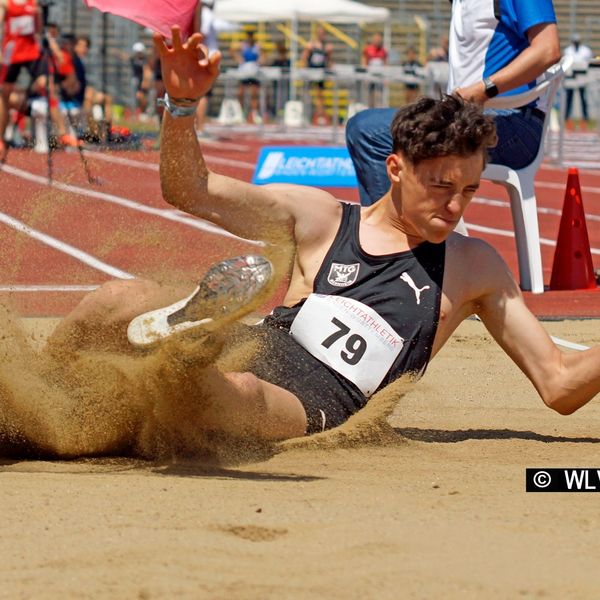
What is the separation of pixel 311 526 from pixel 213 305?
2.44 ft

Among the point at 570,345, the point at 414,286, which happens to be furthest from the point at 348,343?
the point at 570,345

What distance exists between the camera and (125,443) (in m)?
3.95

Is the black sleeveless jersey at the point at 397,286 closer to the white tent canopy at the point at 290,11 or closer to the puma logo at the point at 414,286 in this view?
the puma logo at the point at 414,286

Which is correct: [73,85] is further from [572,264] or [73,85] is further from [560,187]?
[572,264]

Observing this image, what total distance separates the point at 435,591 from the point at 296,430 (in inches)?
59.7

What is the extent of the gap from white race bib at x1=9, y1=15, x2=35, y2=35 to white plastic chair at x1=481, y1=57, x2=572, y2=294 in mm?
8143

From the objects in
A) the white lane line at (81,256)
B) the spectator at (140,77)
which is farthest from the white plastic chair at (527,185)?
the spectator at (140,77)

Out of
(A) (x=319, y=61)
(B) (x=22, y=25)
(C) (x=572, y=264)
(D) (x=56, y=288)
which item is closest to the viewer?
(D) (x=56, y=288)

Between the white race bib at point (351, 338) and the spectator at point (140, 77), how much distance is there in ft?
73.0

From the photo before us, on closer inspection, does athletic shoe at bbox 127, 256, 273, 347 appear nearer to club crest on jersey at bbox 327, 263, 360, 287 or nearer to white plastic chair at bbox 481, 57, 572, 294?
club crest on jersey at bbox 327, 263, 360, 287

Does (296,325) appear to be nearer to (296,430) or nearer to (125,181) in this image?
(296,430)

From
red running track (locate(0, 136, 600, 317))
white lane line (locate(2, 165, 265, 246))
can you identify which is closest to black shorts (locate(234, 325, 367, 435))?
red running track (locate(0, 136, 600, 317))

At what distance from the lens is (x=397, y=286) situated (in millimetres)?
4105

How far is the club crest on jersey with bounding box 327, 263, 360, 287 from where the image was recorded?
13.4 feet
